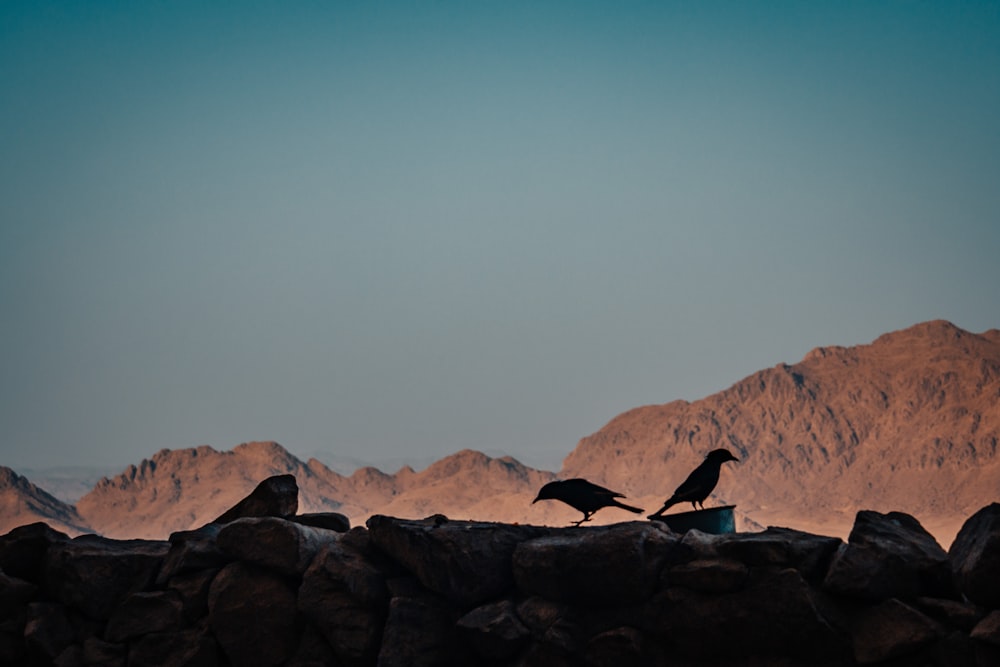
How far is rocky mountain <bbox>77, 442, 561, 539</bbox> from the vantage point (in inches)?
3807

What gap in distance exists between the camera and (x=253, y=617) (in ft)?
30.0

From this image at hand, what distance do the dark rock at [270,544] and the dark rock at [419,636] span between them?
1045 millimetres

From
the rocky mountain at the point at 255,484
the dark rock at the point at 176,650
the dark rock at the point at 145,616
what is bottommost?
the dark rock at the point at 176,650

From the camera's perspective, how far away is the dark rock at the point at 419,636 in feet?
28.3

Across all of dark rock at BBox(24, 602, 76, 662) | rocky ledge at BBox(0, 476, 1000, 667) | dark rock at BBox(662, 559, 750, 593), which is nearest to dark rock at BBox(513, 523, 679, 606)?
rocky ledge at BBox(0, 476, 1000, 667)

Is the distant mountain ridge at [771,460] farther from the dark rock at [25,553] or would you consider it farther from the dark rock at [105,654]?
the dark rock at [105,654]

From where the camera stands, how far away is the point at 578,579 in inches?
336

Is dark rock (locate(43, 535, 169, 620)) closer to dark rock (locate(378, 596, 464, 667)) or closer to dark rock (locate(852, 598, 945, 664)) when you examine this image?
dark rock (locate(378, 596, 464, 667))

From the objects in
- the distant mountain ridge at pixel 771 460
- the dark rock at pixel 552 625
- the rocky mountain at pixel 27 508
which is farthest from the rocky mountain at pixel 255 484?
the dark rock at pixel 552 625

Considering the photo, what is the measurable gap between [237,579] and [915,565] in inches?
237

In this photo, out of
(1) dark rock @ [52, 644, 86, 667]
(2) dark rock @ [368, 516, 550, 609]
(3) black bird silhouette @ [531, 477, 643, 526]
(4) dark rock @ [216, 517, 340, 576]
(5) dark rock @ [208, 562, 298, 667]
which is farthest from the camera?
(3) black bird silhouette @ [531, 477, 643, 526]

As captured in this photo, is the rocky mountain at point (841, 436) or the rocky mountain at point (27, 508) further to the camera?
the rocky mountain at point (841, 436)

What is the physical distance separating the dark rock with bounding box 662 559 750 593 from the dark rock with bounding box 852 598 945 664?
952 mm

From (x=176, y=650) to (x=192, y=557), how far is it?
0.87 m
